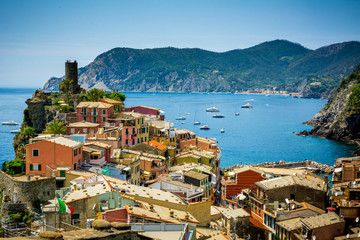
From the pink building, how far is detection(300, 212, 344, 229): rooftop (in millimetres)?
28687

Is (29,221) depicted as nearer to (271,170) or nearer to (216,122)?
(271,170)

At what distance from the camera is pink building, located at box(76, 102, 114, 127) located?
152 ft

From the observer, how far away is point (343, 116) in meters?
109

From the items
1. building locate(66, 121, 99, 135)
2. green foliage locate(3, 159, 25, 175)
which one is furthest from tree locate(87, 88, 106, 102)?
green foliage locate(3, 159, 25, 175)

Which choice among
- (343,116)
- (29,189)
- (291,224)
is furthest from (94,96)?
(343,116)

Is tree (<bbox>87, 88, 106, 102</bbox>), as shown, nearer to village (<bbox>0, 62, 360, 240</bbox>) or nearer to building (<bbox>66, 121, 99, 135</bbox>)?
village (<bbox>0, 62, 360, 240</bbox>)

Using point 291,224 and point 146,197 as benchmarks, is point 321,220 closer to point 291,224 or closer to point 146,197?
point 291,224

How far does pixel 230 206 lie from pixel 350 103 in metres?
91.4

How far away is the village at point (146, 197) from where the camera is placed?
14.4 m

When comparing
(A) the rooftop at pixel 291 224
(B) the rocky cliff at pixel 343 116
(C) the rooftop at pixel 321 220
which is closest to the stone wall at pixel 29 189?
(A) the rooftop at pixel 291 224

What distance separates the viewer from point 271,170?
124 ft

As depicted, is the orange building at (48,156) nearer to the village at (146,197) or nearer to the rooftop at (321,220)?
the village at (146,197)

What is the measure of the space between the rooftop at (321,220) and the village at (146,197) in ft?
0.19

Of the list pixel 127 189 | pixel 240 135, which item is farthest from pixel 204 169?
pixel 240 135
